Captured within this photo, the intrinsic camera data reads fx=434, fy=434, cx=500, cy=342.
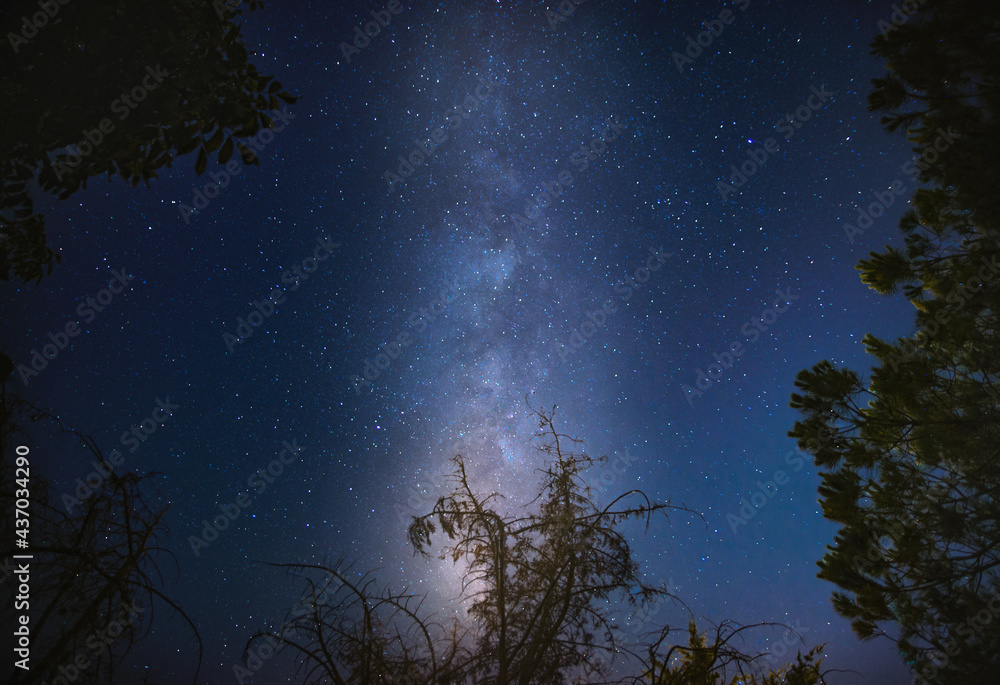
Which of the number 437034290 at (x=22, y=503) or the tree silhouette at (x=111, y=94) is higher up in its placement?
the tree silhouette at (x=111, y=94)

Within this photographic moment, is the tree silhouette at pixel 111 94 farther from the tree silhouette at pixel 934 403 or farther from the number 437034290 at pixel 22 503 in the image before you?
the tree silhouette at pixel 934 403

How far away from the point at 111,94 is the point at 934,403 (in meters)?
10.6

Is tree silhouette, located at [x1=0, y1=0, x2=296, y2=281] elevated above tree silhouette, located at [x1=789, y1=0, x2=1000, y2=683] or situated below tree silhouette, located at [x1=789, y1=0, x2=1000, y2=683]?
below

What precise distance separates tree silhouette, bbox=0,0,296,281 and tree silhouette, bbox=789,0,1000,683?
8981 mm

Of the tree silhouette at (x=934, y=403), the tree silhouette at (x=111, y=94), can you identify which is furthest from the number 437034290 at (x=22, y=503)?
the tree silhouette at (x=934, y=403)

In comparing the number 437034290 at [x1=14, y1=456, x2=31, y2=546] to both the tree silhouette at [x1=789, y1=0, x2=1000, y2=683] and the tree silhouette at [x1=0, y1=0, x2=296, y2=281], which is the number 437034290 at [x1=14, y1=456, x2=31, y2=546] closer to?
the tree silhouette at [x1=0, y1=0, x2=296, y2=281]

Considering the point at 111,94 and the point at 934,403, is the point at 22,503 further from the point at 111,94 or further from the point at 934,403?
the point at 934,403

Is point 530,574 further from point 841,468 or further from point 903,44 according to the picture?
point 903,44

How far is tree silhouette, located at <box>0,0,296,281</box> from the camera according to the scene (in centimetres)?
306

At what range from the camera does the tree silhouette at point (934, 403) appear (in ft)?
19.8

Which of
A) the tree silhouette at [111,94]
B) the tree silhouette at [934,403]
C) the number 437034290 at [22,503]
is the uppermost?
the tree silhouette at [934,403]

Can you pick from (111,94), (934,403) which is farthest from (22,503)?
(934,403)

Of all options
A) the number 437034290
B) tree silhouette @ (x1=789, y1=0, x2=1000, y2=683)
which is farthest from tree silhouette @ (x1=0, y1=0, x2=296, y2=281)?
tree silhouette @ (x1=789, y1=0, x2=1000, y2=683)

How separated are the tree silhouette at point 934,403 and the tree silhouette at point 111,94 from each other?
29.5ft
